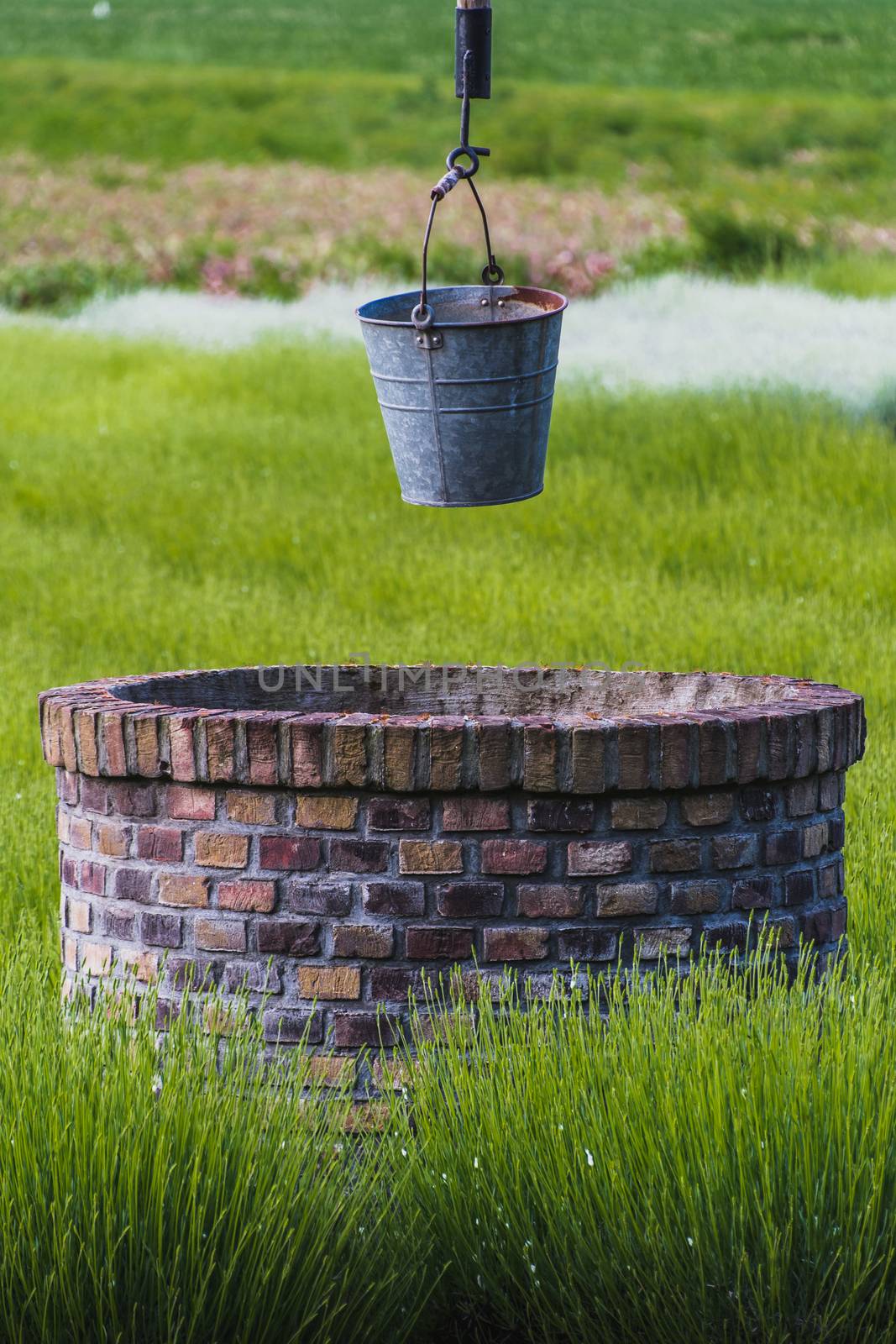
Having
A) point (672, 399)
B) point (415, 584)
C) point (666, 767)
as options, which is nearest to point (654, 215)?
point (672, 399)

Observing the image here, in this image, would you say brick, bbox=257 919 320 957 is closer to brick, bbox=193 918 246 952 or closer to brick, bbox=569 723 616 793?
brick, bbox=193 918 246 952

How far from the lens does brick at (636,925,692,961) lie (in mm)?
3346

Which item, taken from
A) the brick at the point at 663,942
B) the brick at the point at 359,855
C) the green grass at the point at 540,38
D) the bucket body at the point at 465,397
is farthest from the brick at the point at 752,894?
the green grass at the point at 540,38

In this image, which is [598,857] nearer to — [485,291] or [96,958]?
[96,958]

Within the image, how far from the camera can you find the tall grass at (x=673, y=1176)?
2564 mm

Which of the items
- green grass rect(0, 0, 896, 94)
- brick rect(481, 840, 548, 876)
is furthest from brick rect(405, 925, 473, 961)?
green grass rect(0, 0, 896, 94)

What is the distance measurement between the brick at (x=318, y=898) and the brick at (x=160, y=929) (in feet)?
0.93

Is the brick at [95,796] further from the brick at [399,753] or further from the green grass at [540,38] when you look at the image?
the green grass at [540,38]

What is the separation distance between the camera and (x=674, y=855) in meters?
3.35

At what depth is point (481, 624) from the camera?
8398 mm

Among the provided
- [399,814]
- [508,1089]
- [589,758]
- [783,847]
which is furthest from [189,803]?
[783,847]

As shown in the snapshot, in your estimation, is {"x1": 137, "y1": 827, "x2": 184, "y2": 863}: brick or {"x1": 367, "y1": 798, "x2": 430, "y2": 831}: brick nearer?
{"x1": 367, "y1": 798, "x2": 430, "y2": 831}: brick

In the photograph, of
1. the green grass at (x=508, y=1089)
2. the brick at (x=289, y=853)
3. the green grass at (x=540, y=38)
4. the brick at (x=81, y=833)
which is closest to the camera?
the green grass at (x=508, y=1089)

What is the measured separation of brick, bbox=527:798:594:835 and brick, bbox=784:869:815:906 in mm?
545
